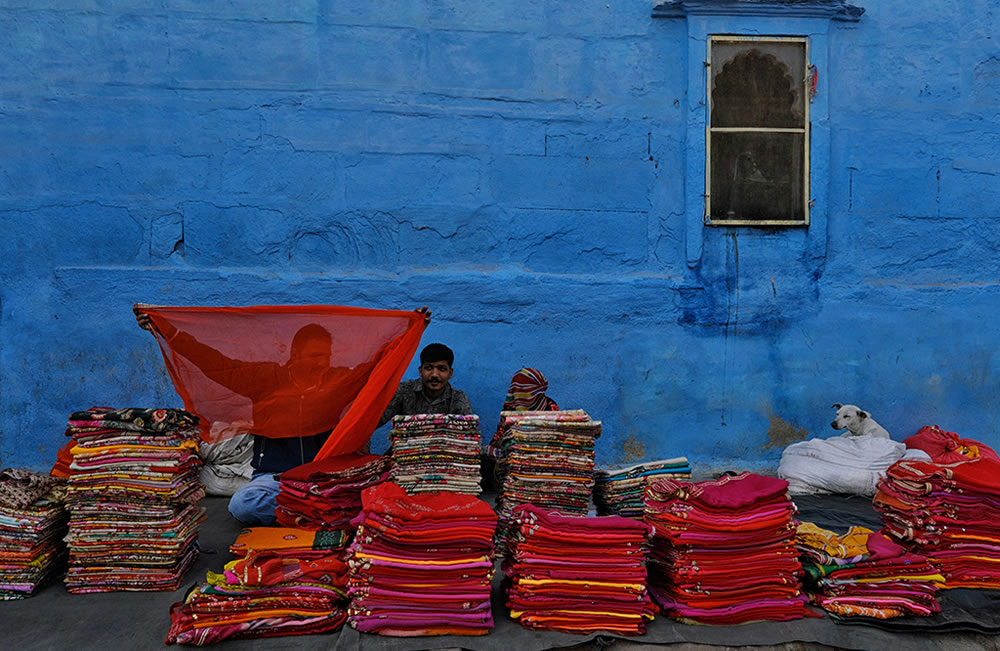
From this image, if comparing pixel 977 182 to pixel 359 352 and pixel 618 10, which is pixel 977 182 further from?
pixel 359 352

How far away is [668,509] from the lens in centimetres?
342

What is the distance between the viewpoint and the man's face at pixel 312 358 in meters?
4.07

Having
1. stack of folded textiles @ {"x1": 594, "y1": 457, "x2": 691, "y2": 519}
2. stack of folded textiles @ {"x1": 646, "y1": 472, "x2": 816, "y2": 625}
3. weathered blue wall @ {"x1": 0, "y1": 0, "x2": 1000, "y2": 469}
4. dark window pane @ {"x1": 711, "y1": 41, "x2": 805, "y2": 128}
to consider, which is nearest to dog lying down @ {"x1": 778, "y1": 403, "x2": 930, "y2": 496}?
weathered blue wall @ {"x1": 0, "y1": 0, "x2": 1000, "y2": 469}

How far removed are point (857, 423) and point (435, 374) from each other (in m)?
3.37

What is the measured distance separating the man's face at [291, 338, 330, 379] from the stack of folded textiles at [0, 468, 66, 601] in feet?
4.31

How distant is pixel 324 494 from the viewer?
390cm

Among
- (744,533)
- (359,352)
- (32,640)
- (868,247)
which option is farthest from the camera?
(868,247)

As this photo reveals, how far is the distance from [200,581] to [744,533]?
2617 mm

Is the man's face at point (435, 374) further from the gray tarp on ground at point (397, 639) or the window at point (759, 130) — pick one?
the window at point (759, 130)

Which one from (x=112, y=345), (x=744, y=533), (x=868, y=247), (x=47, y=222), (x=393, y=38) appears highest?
(x=393, y=38)

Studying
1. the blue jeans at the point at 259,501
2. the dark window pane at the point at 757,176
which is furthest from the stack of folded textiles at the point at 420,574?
the dark window pane at the point at 757,176

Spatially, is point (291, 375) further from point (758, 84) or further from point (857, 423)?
point (758, 84)

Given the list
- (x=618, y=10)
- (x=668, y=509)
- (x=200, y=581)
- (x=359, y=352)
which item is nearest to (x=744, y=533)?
(x=668, y=509)

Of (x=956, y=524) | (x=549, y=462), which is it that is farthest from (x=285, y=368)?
(x=956, y=524)
